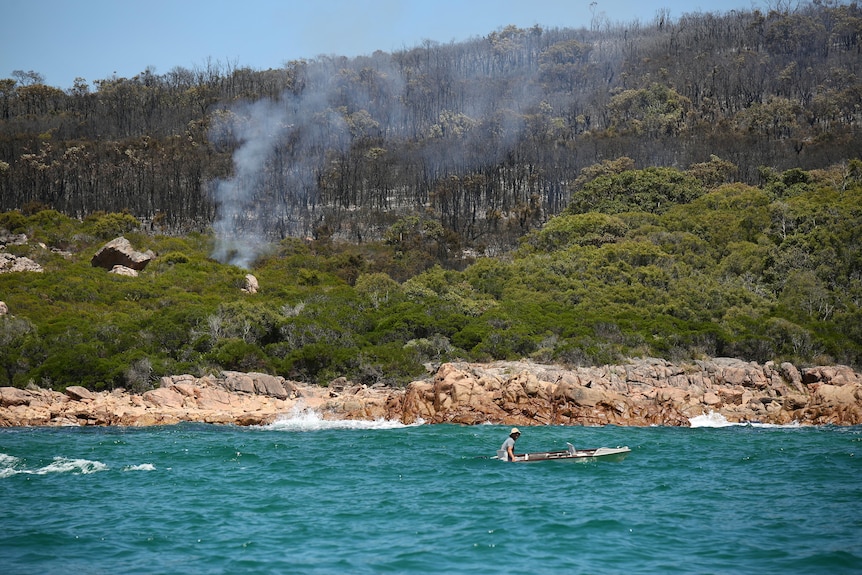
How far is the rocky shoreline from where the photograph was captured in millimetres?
29703

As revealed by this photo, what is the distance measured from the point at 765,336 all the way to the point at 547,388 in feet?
49.5

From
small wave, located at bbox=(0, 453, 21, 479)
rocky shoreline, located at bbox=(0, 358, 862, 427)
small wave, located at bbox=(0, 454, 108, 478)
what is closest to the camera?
small wave, located at bbox=(0, 453, 21, 479)

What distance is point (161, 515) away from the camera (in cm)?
1634

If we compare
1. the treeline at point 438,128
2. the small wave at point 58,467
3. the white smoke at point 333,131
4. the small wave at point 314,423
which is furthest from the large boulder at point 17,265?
the small wave at point 58,467

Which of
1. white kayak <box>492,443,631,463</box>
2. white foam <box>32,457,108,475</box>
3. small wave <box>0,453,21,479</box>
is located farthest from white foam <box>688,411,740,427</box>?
small wave <box>0,453,21,479</box>

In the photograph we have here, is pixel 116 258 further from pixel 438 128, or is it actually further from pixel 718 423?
pixel 438 128

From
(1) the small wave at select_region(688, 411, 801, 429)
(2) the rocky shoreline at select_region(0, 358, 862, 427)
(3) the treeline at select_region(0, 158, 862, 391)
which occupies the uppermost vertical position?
(3) the treeline at select_region(0, 158, 862, 391)

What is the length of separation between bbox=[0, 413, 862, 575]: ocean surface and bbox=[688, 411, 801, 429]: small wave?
278 cm

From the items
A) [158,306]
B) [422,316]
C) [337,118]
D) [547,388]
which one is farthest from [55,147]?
[547,388]

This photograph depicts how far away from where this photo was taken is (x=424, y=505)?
17.2 meters

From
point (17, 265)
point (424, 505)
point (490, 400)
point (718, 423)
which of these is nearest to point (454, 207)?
point (17, 265)

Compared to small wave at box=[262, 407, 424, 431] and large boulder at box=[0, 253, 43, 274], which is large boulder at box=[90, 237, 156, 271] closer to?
large boulder at box=[0, 253, 43, 274]

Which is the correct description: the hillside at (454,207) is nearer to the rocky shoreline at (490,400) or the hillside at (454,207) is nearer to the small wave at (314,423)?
the rocky shoreline at (490,400)

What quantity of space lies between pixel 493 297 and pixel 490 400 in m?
21.4
